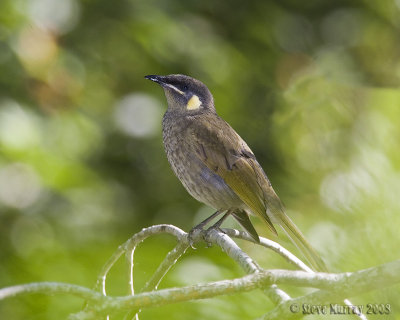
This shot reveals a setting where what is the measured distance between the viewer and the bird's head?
336cm

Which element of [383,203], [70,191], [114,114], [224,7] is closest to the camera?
[383,203]

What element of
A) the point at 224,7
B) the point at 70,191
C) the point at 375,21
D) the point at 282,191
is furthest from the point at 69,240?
the point at 375,21

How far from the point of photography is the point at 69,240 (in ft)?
12.8

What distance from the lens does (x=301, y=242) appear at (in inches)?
84.0

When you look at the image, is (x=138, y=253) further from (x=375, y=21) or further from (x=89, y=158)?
(x=375, y=21)

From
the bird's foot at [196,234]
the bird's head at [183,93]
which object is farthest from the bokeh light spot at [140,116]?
the bird's foot at [196,234]

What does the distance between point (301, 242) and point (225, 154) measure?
1.06 metres

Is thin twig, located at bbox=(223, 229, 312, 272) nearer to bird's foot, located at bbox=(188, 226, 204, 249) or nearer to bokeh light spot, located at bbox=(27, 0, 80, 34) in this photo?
bird's foot, located at bbox=(188, 226, 204, 249)

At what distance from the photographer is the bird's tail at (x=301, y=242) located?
5.57 feet

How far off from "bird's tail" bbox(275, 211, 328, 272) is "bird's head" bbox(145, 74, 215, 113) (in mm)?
861

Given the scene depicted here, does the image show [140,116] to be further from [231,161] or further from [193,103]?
[231,161]

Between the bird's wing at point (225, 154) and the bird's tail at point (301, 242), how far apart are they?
0.99ft

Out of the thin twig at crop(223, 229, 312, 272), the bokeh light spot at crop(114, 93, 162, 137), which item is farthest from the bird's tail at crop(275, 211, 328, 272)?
the bokeh light spot at crop(114, 93, 162, 137)

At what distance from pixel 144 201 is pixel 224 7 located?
188 cm
